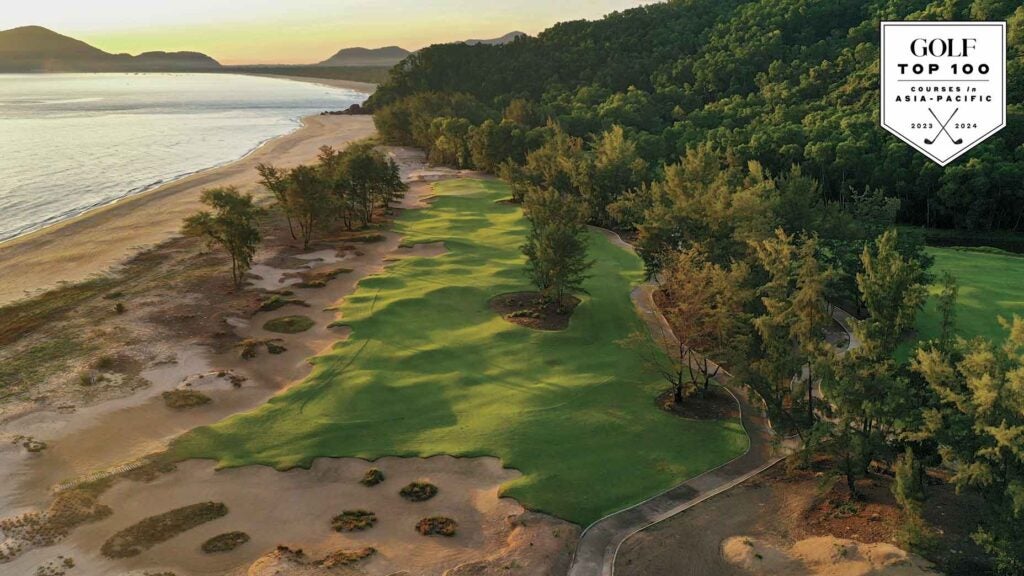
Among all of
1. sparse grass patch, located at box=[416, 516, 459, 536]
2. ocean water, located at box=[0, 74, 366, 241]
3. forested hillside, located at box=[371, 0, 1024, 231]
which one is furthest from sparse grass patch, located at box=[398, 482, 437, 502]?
ocean water, located at box=[0, 74, 366, 241]

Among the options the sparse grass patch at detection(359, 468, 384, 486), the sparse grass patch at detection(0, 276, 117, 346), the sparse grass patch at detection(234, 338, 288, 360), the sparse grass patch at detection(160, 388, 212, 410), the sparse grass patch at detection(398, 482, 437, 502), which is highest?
the sparse grass patch at detection(0, 276, 117, 346)

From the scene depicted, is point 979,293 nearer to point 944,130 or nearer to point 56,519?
point 944,130

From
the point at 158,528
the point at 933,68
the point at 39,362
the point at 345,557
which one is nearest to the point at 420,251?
the point at 39,362

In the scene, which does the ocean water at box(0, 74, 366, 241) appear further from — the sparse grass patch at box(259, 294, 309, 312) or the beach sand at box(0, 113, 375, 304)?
the sparse grass patch at box(259, 294, 309, 312)

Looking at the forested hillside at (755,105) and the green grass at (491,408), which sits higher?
the forested hillside at (755,105)

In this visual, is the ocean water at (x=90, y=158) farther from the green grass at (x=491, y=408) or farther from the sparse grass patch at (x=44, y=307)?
the green grass at (x=491, y=408)

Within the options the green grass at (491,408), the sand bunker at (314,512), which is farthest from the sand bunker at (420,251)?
the sand bunker at (314,512)

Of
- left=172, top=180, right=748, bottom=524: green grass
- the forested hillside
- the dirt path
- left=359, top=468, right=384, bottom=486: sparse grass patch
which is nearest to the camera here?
the dirt path
